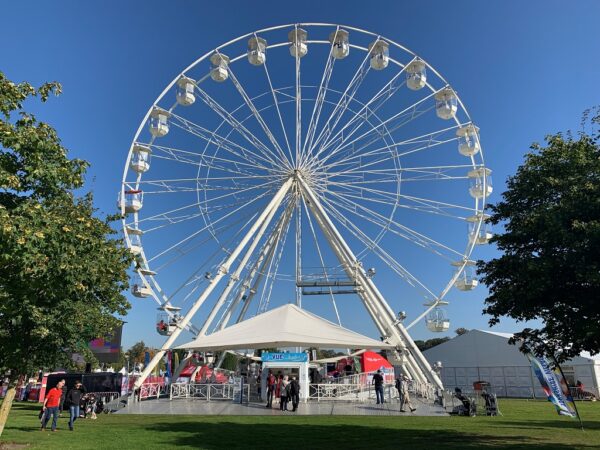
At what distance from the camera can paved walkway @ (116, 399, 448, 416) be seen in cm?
1761

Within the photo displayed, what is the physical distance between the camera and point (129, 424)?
14.8 m

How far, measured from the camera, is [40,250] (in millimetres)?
8117

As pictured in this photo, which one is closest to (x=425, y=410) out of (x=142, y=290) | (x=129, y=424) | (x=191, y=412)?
(x=191, y=412)

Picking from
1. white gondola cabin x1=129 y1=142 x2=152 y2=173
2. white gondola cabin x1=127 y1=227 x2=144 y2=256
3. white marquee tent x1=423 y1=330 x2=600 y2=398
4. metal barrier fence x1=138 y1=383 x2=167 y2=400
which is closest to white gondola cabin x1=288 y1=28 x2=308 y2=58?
white gondola cabin x1=129 y1=142 x2=152 y2=173

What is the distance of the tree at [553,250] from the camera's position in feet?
30.7

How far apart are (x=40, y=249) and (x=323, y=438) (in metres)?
7.72

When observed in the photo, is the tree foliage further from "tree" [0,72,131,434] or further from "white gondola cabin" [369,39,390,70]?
"white gondola cabin" [369,39,390,70]

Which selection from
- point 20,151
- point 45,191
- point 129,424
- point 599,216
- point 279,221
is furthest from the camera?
point 279,221

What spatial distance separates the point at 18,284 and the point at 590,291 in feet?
34.9

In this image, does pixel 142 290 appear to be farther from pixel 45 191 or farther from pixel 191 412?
pixel 45 191

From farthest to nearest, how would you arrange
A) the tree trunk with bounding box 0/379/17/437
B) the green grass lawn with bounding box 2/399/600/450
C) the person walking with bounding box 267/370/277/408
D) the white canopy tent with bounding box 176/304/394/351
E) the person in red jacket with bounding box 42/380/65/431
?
the white canopy tent with bounding box 176/304/394/351
the person walking with bounding box 267/370/277/408
the person in red jacket with bounding box 42/380/65/431
the green grass lawn with bounding box 2/399/600/450
the tree trunk with bounding box 0/379/17/437

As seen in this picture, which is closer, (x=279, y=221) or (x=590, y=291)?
(x=590, y=291)

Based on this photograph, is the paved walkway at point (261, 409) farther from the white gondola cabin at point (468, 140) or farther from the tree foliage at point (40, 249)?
the white gondola cabin at point (468, 140)

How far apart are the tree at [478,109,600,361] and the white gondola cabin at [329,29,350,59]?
1612cm
